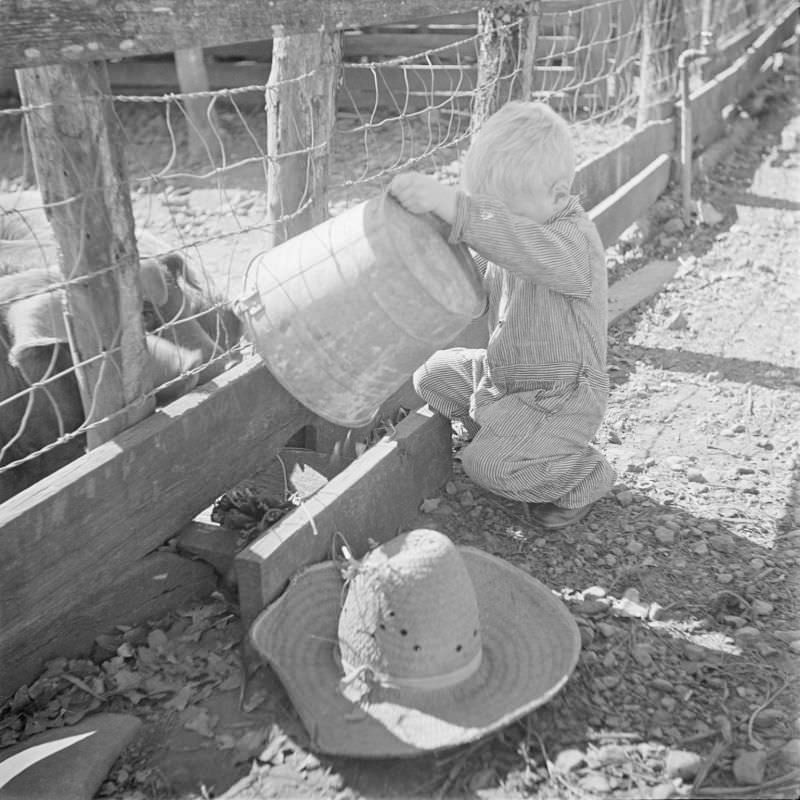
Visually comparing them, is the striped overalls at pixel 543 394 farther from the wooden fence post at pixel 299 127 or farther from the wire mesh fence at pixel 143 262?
the wire mesh fence at pixel 143 262

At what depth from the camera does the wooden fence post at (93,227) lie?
2.36 meters

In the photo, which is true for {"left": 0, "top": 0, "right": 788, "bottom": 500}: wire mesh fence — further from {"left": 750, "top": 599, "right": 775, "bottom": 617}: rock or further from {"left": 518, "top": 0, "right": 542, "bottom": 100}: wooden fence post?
{"left": 750, "top": 599, "right": 775, "bottom": 617}: rock

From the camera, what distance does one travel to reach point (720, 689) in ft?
8.09

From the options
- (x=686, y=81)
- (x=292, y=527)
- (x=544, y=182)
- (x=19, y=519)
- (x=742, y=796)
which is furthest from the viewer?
(x=686, y=81)

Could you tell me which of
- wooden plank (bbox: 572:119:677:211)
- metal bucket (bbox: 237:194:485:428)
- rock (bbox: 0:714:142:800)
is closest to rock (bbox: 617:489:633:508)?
metal bucket (bbox: 237:194:485:428)

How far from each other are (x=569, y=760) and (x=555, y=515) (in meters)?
1.02

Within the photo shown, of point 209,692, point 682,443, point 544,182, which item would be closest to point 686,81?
point 682,443

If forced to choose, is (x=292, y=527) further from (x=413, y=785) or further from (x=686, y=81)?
(x=686, y=81)

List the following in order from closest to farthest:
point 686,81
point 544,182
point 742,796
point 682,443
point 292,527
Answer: point 742,796
point 292,527
point 544,182
point 682,443
point 686,81

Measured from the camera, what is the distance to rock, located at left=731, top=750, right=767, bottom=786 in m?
2.17

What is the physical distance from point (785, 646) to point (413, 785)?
3.48 ft

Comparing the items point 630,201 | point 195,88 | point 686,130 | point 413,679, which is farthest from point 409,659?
point 195,88

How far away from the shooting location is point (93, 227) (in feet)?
8.18

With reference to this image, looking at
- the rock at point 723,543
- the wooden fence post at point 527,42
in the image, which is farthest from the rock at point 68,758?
the wooden fence post at point 527,42
